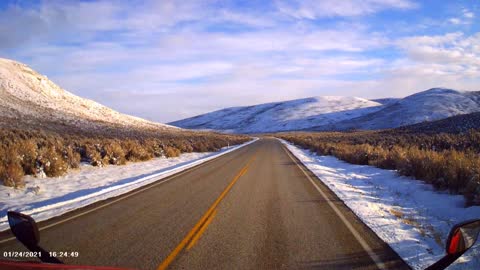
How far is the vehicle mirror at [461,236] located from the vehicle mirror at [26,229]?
4.10 metres

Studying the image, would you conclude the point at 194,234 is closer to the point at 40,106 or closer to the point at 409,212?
the point at 409,212

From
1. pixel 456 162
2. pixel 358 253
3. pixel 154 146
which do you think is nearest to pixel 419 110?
pixel 154 146

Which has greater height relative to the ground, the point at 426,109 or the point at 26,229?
the point at 426,109

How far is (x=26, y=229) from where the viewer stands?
4.10 metres

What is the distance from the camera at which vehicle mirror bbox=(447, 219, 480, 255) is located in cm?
359

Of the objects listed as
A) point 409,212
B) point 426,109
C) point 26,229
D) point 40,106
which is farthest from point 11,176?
point 426,109

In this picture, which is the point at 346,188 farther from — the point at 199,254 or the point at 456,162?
Answer: the point at 199,254

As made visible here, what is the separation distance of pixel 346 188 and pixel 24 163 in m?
11.8

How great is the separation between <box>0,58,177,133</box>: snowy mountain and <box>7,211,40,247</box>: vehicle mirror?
1827 inches

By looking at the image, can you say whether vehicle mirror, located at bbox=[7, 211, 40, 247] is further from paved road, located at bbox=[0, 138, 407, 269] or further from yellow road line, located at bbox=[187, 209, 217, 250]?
yellow road line, located at bbox=[187, 209, 217, 250]

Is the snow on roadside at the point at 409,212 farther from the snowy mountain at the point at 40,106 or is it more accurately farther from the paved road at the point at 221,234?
the snowy mountain at the point at 40,106

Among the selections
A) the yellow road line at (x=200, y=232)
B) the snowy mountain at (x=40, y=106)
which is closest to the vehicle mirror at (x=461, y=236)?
the yellow road line at (x=200, y=232)

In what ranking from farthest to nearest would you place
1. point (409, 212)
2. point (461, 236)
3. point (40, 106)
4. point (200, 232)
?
point (40, 106), point (409, 212), point (200, 232), point (461, 236)

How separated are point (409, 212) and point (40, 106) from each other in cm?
6777
